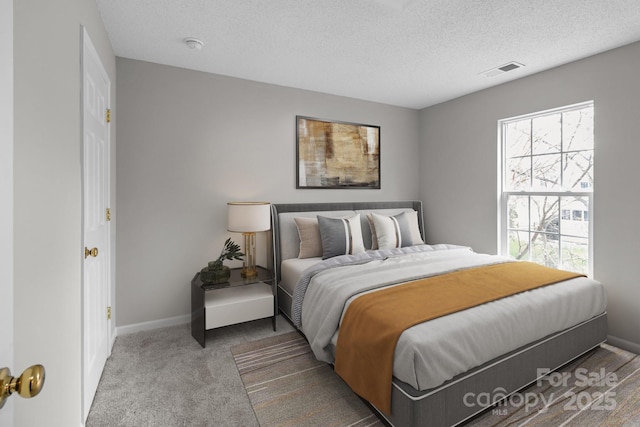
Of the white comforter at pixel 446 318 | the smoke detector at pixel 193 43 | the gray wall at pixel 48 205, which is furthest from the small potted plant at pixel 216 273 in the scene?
the smoke detector at pixel 193 43

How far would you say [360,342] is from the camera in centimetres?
181

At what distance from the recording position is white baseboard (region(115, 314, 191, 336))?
2.84 meters

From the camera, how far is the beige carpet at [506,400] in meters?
1.78

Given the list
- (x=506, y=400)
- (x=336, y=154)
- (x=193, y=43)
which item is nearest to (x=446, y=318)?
(x=506, y=400)

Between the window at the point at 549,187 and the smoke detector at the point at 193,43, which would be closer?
the smoke detector at the point at 193,43

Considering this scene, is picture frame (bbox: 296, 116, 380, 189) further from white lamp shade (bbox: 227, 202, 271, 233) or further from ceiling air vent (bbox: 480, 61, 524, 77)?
ceiling air vent (bbox: 480, 61, 524, 77)

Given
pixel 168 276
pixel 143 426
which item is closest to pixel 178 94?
pixel 168 276

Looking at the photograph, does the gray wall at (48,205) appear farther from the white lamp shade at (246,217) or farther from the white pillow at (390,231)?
the white pillow at (390,231)

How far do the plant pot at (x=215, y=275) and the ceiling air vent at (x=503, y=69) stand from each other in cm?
324

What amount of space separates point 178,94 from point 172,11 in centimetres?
97

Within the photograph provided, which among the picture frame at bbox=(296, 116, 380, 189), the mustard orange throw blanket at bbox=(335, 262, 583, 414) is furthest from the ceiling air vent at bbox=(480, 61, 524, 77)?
the mustard orange throw blanket at bbox=(335, 262, 583, 414)

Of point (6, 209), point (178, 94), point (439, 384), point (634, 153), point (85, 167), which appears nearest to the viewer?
point (6, 209)

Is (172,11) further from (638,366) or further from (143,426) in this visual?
(638,366)

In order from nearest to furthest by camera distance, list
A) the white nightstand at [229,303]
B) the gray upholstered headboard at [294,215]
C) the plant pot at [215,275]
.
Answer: the white nightstand at [229,303] < the plant pot at [215,275] < the gray upholstered headboard at [294,215]
